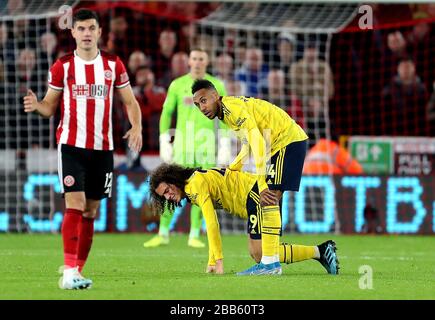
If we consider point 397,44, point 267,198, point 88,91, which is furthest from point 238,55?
point 88,91

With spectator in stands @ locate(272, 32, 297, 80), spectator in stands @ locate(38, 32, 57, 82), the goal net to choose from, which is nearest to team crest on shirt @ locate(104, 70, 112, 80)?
the goal net

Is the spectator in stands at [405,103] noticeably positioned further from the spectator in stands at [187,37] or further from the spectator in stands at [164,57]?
the spectator in stands at [164,57]

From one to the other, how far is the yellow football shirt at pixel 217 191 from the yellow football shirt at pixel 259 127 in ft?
0.53

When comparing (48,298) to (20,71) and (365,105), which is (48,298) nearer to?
(20,71)

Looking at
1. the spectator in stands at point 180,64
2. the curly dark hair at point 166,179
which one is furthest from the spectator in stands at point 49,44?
the curly dark hair at point 166,179

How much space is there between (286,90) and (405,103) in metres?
1.84

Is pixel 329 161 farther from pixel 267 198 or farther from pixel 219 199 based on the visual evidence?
pixel 267 198

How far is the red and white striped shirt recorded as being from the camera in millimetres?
8438

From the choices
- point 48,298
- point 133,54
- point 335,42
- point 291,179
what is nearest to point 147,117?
point 133,54

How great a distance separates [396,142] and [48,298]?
9830 millimetres

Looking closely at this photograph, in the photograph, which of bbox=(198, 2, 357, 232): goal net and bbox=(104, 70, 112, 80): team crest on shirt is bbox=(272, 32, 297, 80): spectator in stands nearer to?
bbox=(198, 2, 357, 232): goal net

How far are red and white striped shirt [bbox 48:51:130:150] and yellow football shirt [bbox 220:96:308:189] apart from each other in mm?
1063

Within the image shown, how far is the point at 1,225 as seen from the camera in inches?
609

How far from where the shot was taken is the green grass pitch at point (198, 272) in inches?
302
